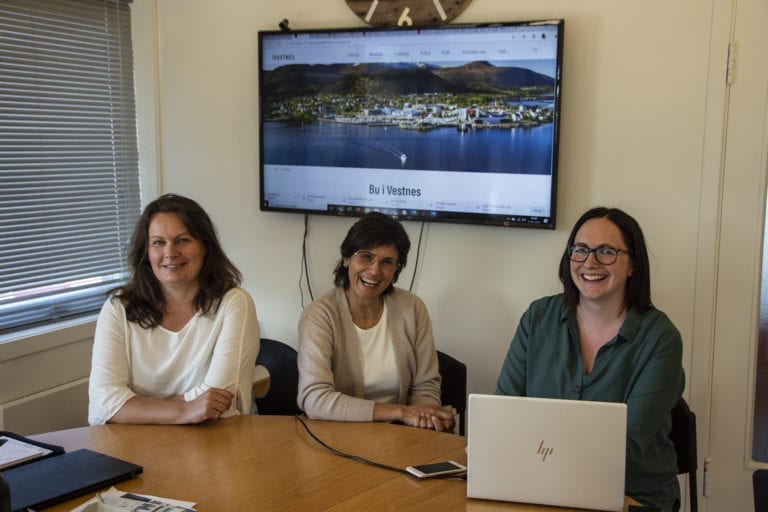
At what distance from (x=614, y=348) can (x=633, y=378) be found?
0.10m

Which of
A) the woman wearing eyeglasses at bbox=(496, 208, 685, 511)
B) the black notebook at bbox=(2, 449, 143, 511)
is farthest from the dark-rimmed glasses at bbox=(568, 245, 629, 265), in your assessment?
the black notebook at bbox=(2, 449, 143, 511)

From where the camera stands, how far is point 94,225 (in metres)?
3.56

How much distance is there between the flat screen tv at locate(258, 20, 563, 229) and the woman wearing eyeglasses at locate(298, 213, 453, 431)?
547 mm

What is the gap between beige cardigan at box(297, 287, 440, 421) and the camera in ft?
7.82

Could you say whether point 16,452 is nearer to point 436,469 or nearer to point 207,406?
point 207,406

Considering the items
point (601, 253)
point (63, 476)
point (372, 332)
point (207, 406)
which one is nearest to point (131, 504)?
point (63, 476)

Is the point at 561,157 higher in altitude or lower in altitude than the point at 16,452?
higher

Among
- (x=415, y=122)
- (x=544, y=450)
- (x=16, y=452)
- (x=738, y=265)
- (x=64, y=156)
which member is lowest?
(x=16, y=452)

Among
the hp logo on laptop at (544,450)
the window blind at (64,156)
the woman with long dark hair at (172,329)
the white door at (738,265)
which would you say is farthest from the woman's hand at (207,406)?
the white door at (738,265)

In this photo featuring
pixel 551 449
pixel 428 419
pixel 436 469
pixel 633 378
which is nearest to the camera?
pixel 551 449

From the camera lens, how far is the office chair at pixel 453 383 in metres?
2.76

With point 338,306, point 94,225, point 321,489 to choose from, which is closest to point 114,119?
point 94,225

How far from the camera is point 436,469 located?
187cm

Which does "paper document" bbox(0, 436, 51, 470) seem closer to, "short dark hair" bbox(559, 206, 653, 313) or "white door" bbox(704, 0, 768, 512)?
"short dark hair" bbox(559, 206, 653, 313)
